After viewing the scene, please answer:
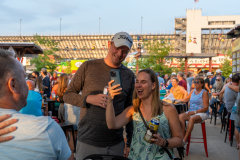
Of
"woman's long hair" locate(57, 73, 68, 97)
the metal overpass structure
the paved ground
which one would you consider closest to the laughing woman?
the paved ground

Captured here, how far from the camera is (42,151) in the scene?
1.30 meters

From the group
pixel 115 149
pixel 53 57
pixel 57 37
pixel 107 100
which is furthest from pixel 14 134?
pixel 57 37

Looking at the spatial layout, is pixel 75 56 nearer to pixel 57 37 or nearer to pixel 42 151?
pixel 57 37

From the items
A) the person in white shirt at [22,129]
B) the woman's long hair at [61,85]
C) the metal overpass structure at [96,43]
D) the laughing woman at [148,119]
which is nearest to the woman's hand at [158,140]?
the laughing woman at [148,119]

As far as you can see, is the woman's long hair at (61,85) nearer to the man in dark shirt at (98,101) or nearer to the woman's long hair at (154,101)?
the man in dark shirt at (98,101)

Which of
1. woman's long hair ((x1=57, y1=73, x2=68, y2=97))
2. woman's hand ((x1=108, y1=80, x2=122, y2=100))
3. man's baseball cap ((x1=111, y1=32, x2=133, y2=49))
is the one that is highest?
Answer: man's baseball cap ((x1=111, y1=32, x2=133, y2=49))

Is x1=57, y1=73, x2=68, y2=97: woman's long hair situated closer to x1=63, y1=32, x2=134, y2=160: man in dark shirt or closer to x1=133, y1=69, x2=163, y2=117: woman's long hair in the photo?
x1=63, y1=32, x2=134, y2=160: man in dark shirt

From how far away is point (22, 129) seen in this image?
1.28 m

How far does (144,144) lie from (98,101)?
68cm

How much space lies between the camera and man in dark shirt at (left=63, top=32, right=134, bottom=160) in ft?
8.07

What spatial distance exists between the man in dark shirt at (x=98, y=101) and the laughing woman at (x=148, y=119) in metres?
0.12

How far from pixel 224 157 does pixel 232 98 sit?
222 centimetres

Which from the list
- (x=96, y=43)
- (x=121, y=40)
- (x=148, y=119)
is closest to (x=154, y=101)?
(x=148, y=119)

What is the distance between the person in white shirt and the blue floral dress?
1.21 m
